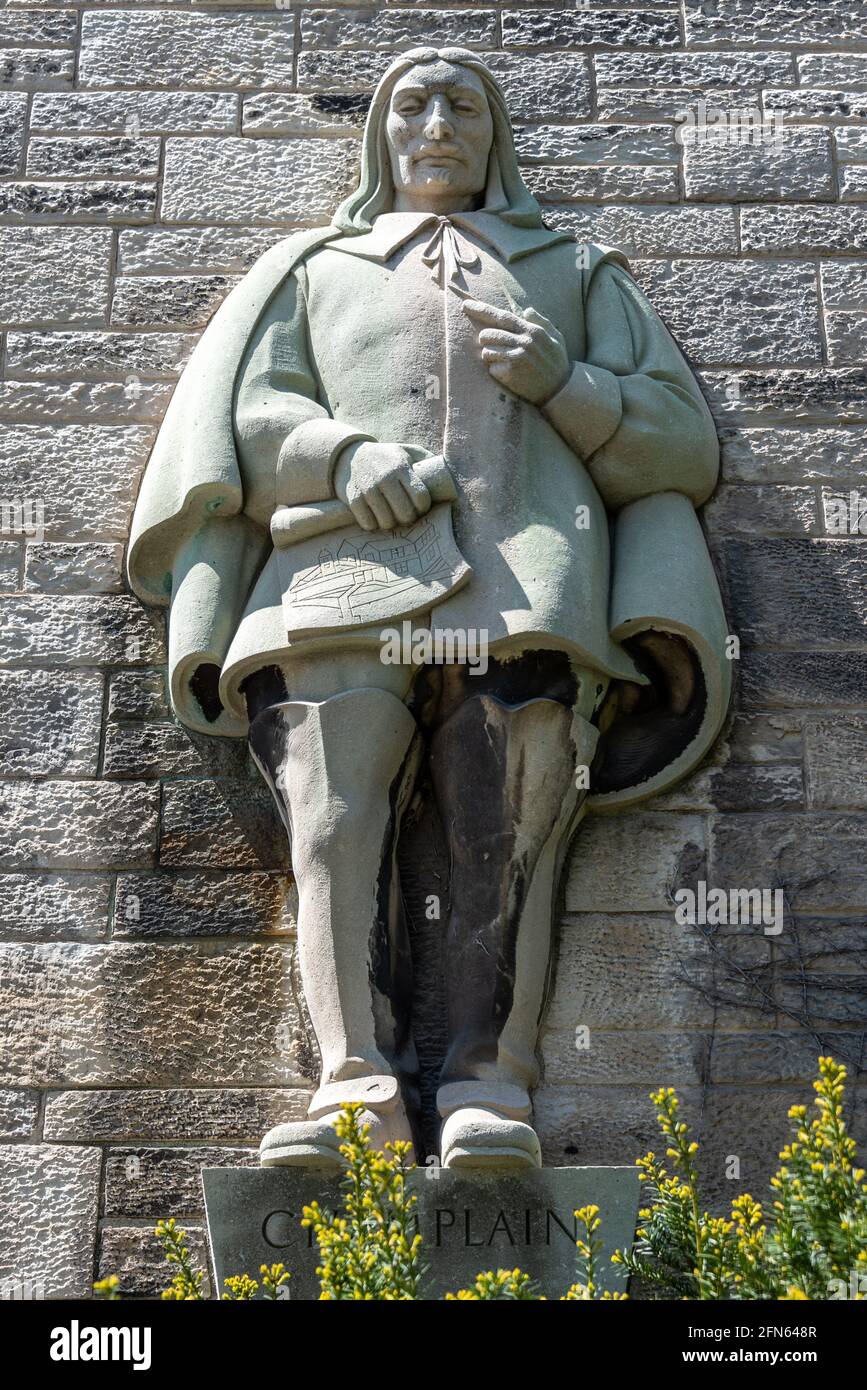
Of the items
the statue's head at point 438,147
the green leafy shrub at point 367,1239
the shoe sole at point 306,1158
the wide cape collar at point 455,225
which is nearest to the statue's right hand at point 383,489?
the wide cape collar at point 455,225

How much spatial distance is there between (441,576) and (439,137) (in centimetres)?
131

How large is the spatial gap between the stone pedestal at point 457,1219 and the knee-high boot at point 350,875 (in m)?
0.12

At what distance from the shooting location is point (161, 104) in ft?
19.6

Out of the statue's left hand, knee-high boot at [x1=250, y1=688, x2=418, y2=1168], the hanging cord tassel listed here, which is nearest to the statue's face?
the hanging cord tassel

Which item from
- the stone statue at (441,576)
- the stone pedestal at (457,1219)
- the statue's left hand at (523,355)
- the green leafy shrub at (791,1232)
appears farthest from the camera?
the statue's left hand at (523,355)

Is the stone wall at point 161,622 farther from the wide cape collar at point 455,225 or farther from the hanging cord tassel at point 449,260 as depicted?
the hanging cord tassel at point 449,260

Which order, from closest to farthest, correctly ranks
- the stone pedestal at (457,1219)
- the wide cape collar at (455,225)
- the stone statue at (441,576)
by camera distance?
1. the stone pedestal at (457,1219)
2. the stone statue at (441,576)
3. the wide cape collar at (455,225)

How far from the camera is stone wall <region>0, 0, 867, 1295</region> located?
15.6 feet

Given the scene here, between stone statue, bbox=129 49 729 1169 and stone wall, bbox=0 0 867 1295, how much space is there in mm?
193

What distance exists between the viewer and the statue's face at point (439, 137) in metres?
5.50

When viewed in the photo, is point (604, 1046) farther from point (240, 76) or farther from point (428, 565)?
point (240, 76)

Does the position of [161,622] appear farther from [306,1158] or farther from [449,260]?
[306,1158]

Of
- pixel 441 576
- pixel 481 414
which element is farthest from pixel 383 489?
pixel 481 414

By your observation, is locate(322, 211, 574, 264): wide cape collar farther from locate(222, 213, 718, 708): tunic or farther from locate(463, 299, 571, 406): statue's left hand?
locate(463, 299, 571, 406): statue's left hand
